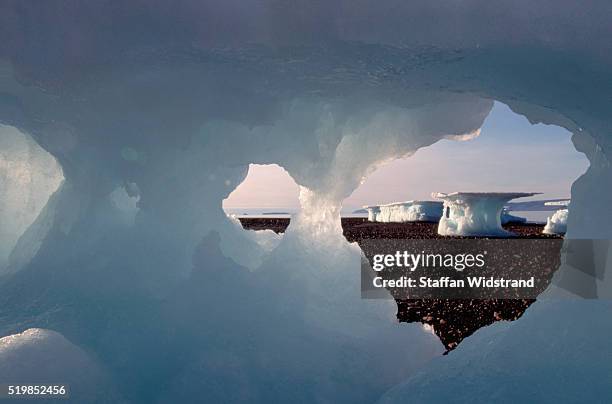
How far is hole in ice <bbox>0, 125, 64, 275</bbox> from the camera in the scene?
626 centimetres

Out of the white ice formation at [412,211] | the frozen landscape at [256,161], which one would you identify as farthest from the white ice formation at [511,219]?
the frozen landscape at [256,161]

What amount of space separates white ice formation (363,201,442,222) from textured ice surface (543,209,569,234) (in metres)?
10.8

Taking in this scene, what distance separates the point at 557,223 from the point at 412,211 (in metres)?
13.9

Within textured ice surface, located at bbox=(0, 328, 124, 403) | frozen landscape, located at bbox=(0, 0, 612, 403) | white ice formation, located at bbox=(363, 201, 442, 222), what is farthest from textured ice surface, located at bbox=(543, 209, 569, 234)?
textured ice surface, located at bbox=(0, 328, 124, 403)

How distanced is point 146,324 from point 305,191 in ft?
10.2

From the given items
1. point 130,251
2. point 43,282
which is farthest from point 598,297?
point 43,282

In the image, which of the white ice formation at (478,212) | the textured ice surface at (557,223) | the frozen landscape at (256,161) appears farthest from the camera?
the textured ice surface at (557,223)

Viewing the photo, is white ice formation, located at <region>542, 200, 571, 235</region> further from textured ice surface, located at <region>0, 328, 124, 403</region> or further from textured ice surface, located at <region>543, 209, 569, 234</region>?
textured ice surface, located at <region>0, 328, 124, 403</region>

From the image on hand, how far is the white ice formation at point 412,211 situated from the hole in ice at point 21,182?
111 feet

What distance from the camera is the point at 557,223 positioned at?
1050 inches

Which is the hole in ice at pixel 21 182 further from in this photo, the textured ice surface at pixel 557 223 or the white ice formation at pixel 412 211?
the white ice formation at pixel 412 211

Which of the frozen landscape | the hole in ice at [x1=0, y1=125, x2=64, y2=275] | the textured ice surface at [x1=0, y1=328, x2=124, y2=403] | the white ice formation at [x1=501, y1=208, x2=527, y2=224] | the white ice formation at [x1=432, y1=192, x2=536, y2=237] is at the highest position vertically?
the white ice formation at [x1=501, y1=208, x2=527, y2=224]

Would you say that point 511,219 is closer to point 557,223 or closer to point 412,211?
point 412,211

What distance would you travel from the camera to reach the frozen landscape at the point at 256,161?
3.09 m
